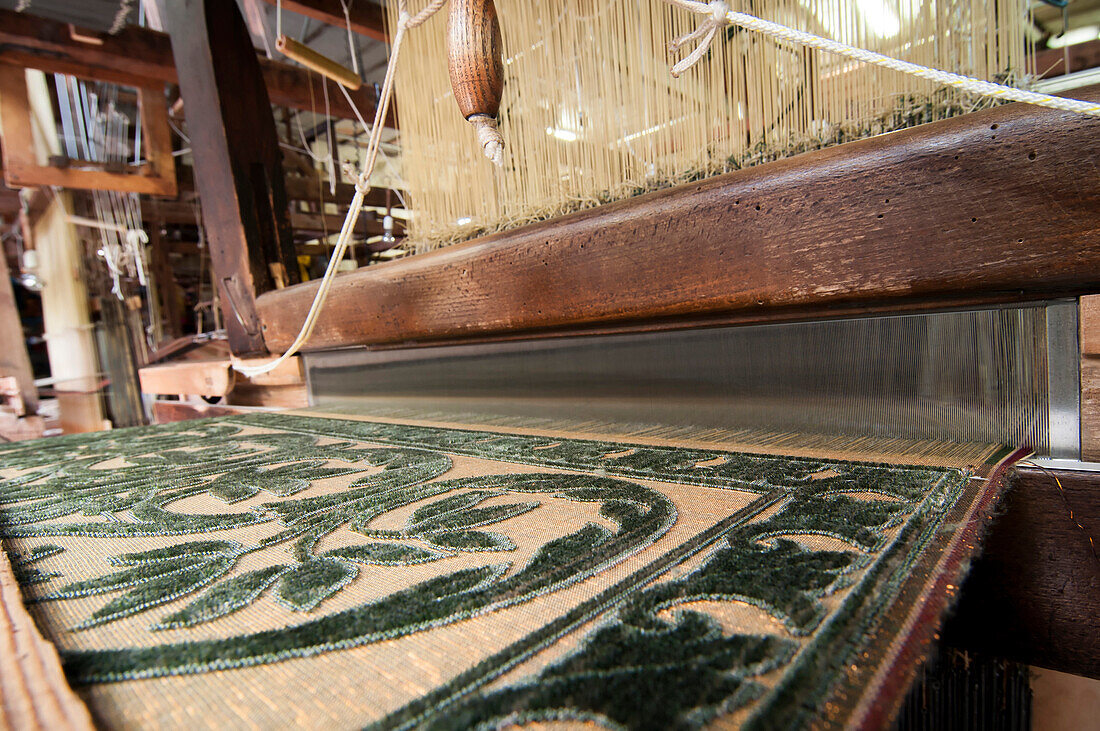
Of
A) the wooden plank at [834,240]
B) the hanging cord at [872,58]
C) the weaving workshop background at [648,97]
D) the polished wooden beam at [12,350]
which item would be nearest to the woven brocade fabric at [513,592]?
the wooden plank at [834,240]

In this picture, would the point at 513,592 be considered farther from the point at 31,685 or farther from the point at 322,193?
the point at 322,193

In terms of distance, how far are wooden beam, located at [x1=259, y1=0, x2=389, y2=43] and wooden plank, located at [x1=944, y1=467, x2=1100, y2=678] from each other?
7.99 ft

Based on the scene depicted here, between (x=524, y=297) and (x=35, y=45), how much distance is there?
2.55 m

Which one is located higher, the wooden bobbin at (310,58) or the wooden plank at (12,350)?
the wooden bobbin at (310,58)

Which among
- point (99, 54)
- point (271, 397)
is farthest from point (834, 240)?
point (99, 54)

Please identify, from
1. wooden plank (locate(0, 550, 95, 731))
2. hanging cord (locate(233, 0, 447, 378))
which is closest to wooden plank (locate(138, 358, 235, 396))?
hanging cord (locate(233, 0, 447, 378))

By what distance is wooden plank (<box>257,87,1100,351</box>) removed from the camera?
2.20 feet

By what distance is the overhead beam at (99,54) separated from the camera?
7.54 ft

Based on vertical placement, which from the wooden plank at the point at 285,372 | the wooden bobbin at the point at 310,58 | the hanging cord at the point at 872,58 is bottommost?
the wooden plank at the point at 285,372

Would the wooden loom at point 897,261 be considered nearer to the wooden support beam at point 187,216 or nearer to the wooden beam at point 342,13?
the wooden beam at point 342,13

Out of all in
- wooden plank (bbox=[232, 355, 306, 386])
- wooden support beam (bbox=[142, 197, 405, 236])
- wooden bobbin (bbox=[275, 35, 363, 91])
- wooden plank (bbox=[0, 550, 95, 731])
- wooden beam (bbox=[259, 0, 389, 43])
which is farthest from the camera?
wooden support beam (bbox=[142, 197, 405, 236])

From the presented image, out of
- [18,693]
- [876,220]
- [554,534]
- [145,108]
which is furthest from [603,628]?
[145,108]

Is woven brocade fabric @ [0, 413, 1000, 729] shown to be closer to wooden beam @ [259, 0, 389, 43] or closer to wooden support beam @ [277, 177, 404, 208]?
wooden beam @ [259, 0, 389, 43]

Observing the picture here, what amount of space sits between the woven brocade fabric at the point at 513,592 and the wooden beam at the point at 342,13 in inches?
84.4
